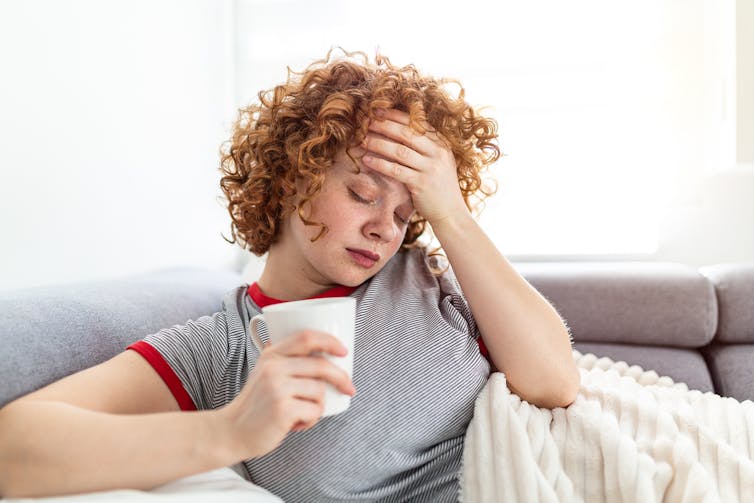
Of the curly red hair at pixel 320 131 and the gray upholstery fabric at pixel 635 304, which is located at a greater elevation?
the curly red hair at pixel 320 131

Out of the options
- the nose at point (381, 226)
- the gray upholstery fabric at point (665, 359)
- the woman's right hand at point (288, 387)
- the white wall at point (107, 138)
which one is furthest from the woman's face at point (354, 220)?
the gray upholstery fabric at point (665, 359)

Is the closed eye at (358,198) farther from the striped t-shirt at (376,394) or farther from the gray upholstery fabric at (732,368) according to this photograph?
the gray upholstery fabric at (732,368)

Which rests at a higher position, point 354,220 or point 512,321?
point 354,220

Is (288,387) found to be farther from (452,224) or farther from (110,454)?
(452,224)

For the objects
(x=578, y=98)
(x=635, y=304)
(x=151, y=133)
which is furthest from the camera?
(x=578, y=98)

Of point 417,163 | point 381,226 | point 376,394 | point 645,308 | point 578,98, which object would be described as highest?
point 578,98

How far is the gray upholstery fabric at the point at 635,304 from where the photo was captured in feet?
5.72

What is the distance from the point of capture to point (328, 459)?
92 cm

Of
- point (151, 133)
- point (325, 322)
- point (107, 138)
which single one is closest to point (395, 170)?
point (325, 322)

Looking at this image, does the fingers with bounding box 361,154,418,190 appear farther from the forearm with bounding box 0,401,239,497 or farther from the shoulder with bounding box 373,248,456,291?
the forearm with bounding box 0,401,239,497

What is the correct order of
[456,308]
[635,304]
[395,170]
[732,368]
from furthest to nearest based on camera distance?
1. [635,304]
2. [732,368]
3. [456,308]
4. [395,170]

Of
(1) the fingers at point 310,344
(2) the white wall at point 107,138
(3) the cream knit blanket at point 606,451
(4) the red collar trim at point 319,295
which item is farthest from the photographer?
(2) the white wall at point 107,138

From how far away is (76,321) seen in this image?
1109 millimetres

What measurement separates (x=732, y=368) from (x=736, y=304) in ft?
0.60
